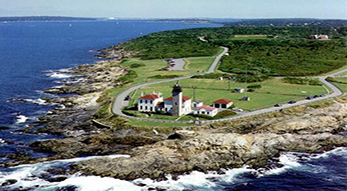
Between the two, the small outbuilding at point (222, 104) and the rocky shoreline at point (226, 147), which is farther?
the small outbuilding at point (222, 104)

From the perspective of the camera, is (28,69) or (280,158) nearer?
(280,158)

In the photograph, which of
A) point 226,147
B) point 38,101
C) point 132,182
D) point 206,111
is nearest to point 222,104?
point 206,111

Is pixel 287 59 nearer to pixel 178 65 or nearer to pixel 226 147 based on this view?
pixel 178 65

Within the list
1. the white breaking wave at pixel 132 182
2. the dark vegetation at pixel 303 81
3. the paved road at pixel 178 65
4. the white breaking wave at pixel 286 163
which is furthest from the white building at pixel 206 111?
the paved road at pixel 178 65

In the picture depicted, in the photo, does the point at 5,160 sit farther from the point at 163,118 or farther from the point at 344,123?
the point at 344,123

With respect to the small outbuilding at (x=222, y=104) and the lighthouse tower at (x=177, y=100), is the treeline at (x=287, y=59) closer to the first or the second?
the small outbuilding at (x=222, y=104)

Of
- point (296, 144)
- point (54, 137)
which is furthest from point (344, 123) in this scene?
point (54, 137)
